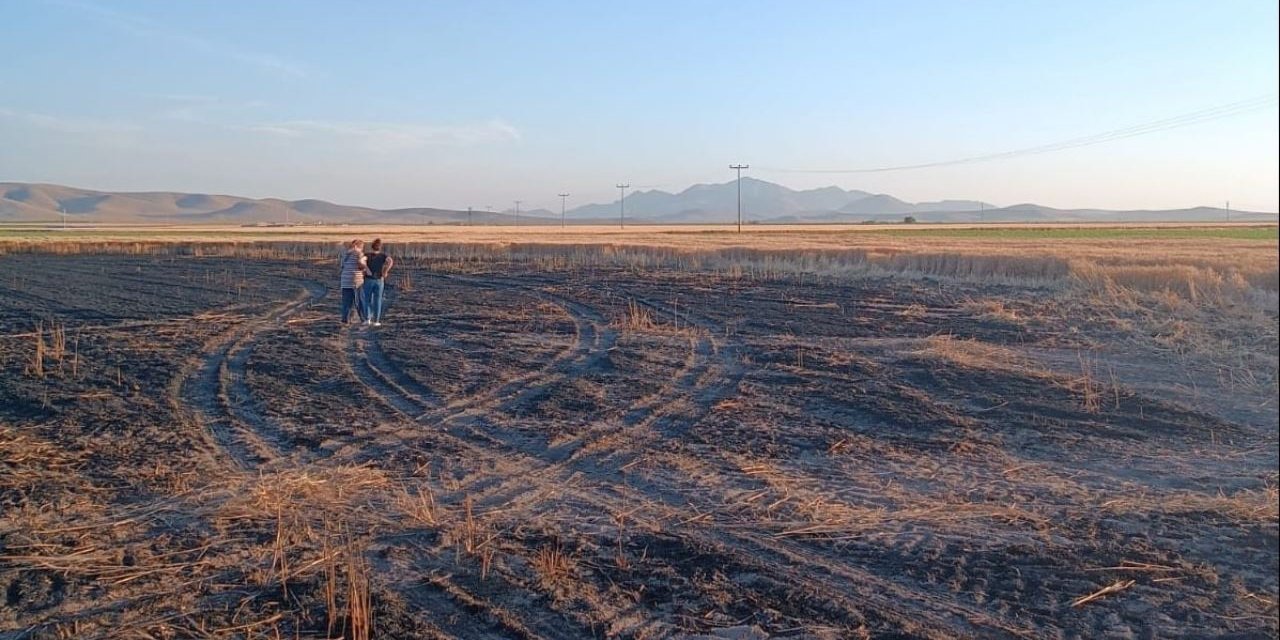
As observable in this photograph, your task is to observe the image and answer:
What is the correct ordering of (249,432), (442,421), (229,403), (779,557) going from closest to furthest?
(779,557) < (249,432) < (442,421) < (229,403)

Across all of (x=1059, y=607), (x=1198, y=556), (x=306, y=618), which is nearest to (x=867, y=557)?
(x=1059, y=607)

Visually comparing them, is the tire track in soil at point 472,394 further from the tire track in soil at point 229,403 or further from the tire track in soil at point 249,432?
the tire track in soil at point 249,432

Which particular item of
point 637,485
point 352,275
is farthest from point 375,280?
point 637,485

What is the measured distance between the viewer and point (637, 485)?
7602 mm

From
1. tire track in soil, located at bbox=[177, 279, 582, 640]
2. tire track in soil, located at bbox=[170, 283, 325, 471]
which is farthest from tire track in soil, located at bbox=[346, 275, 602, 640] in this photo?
tire track in soil, located at bbox=[170, 283, 325, 471]

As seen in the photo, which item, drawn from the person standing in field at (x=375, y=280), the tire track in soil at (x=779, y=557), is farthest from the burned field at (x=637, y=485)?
the person standing in field at (x=375, y=280)

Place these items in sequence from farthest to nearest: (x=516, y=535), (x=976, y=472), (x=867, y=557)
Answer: (x=976, y=472), (x=516, y=535), (x=867, y=557)

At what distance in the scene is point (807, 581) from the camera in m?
5.56

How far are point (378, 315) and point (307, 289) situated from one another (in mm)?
10347

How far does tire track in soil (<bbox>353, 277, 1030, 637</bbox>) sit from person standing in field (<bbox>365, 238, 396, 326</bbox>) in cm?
825

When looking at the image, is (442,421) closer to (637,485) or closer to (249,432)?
(249,432)

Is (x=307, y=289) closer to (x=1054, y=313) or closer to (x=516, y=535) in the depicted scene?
(x=1054, y=313)

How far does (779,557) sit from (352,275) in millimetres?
12673

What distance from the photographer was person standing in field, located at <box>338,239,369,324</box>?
54.4 feet
